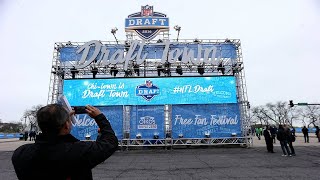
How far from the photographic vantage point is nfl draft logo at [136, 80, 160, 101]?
2262cm

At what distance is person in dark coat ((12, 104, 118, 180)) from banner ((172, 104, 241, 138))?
20304 mm

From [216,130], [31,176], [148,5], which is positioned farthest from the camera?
[148,5]

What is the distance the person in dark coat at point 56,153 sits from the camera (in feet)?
6.72

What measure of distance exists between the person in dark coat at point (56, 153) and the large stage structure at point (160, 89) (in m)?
19.5

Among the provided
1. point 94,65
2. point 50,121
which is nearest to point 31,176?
point 50,121

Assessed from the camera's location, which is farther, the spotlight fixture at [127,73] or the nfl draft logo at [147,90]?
the spotlight fixture at [127,73]

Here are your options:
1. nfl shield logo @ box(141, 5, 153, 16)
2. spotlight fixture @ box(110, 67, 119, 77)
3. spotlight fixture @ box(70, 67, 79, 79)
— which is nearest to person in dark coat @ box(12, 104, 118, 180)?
spotlight fixture @ box(110, 67, 119, 77)

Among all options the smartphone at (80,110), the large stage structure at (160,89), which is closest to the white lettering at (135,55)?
the large stage structure at (160,89)

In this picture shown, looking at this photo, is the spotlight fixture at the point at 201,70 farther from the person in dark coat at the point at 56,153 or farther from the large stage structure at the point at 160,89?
the person in dark coat at the point at 56,153

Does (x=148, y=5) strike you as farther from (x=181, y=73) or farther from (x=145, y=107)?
(x=145, y=107)

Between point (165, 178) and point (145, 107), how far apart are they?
552 inches

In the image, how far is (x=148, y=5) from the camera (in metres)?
25.8

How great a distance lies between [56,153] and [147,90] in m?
20.7

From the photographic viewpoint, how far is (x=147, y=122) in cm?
2231
